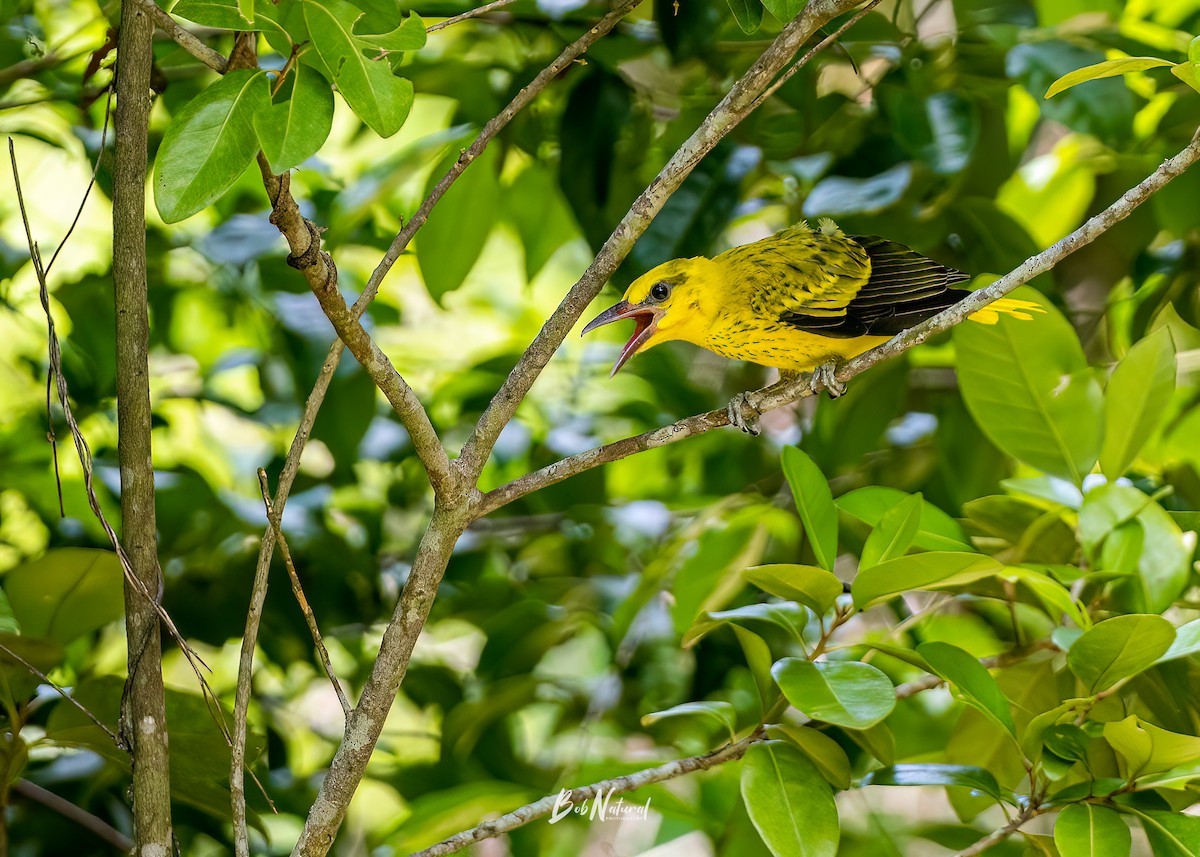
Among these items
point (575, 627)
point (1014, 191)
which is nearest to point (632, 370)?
point (575, 627)

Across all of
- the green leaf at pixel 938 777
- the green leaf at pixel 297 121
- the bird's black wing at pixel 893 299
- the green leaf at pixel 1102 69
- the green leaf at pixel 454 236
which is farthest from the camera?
the green leaf at pixel 454 236

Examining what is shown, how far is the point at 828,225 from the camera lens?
187 centimetres

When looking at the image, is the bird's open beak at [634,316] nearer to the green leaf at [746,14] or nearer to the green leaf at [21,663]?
the green leaf at [746,14]

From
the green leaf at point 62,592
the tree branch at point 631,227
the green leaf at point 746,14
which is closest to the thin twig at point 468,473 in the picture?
the tree branch at point 631,227

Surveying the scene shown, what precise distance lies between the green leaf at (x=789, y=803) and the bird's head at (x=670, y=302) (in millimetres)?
736

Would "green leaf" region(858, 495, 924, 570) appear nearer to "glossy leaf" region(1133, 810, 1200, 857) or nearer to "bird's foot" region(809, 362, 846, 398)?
"bird's foot" region(809, 362, 846, 398)

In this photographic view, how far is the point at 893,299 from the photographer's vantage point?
173 centimetres

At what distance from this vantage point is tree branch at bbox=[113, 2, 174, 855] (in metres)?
1.11

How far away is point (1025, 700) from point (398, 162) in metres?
1.43

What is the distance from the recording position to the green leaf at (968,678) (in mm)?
1168

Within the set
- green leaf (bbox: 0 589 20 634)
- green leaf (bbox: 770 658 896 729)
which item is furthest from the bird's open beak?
green leaf (bbox: 0 589 20 634)

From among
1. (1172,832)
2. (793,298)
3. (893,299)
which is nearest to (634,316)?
(793,298)

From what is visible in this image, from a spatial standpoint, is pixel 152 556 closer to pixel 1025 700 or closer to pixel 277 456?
pixel 277 456

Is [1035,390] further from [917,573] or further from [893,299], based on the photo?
[917,573]
